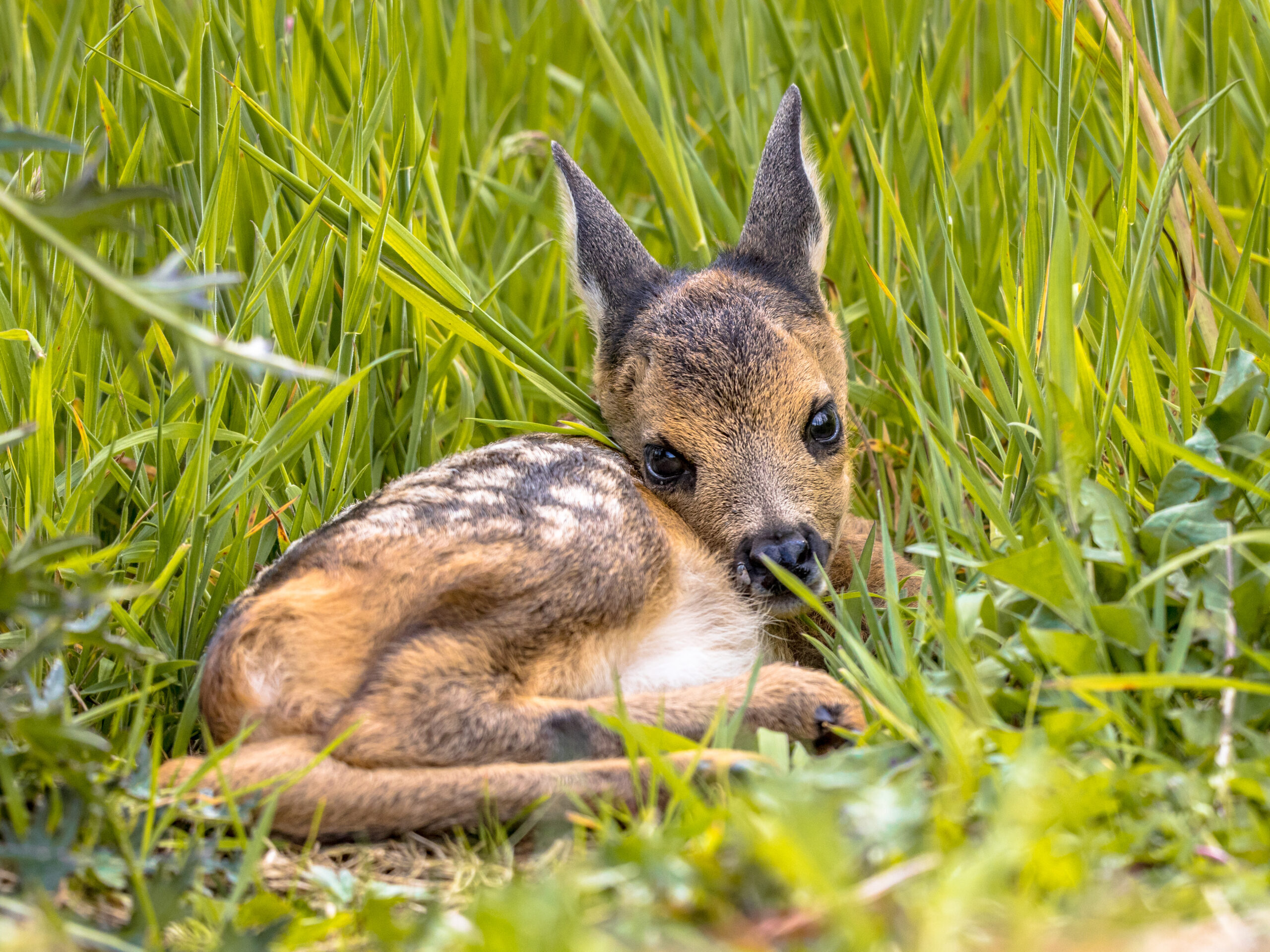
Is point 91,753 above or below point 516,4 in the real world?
below

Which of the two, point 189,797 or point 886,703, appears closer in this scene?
point 189,797

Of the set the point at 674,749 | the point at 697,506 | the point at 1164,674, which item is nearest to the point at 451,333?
the point at 697,506

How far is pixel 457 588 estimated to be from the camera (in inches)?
123

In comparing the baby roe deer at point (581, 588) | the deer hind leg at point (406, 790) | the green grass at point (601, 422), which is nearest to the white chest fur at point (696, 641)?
the baby roe deer at point (581, 588)

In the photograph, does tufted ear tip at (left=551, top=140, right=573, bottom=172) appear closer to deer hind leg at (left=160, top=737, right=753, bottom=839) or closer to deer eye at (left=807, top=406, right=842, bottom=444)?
deer eye at (left=807, top=406, right=842, bottom=444)

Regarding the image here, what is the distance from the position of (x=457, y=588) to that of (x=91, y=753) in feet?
3.23

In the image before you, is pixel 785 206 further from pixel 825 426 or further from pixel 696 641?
pixel 696 641

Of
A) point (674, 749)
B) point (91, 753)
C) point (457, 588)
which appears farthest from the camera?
point (457, 588)

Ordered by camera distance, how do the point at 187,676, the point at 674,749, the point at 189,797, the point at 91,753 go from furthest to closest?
the point at 187,676
the point at 674,749
the point at 189,797
the point at 91,753

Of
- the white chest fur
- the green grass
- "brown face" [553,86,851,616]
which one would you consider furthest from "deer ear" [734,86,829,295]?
the white chest fur

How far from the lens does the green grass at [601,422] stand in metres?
2.15

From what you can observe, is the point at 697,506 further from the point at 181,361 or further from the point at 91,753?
the point at 91,753

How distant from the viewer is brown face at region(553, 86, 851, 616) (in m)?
3.91

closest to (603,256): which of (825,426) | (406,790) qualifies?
(825,426)
